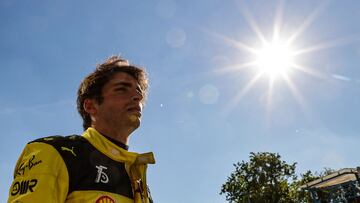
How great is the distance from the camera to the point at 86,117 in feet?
12.9

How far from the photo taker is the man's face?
326cm

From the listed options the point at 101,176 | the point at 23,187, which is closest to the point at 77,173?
the point at 101,176

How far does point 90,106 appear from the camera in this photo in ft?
11.7

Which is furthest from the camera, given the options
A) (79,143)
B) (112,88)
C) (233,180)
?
(233,180)

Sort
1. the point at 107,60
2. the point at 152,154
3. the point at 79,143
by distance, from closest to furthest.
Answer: the point at 79,143
the point at 152,154
the point at 107,60

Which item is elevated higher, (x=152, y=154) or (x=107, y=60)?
(x=107, y=60)

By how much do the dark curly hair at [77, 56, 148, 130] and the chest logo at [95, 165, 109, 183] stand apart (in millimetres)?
1121

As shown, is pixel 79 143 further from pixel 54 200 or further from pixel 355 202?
pixel 355 202

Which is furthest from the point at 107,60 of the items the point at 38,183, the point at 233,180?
the point at 233,180

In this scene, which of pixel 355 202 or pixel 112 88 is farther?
pixel 355 202

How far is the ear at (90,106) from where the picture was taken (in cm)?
351

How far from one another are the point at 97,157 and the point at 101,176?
0.18m

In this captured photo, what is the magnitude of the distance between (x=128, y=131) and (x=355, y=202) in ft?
95.7

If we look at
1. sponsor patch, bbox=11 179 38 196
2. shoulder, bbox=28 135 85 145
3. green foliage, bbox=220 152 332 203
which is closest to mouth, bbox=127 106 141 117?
shoulder, bbox=28 135 85 145
